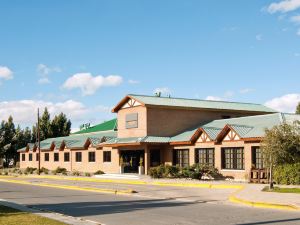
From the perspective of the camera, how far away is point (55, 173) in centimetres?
5103

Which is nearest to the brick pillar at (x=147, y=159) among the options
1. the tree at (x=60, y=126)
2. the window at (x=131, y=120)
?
the window at (x=131, y=120)

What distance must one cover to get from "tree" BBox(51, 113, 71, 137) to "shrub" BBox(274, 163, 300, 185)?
2319 inches

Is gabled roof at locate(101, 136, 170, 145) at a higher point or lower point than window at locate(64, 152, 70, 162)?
higher

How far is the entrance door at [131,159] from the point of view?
4629 cm

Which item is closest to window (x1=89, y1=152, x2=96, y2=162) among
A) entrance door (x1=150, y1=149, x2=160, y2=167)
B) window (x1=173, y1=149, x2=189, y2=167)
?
entrance door (x1=150, y1=149, x2=160, y2=167)

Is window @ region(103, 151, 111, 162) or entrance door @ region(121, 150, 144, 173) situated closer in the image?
entrance door @ region(121, 150, 144, 173)

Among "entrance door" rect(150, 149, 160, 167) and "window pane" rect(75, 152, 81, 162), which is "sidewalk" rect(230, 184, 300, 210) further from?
"window pane" rect(75, 152, 81, 162)

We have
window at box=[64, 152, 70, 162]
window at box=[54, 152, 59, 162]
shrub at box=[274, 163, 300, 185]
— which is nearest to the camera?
shrub at box=[274, 163, 300, 185]

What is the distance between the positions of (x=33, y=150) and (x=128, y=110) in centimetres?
2650

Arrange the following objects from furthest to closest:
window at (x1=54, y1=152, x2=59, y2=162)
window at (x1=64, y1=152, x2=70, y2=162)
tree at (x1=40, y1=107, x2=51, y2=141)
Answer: tree at (x1=40, y1=107, x2=51, y2=141) < window at (x1=54, y1=152, x2=59, y2=162) < window at (x1=64, y1=152, x2=70, y2=162)

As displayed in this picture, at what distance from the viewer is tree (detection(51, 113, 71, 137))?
82625 mm

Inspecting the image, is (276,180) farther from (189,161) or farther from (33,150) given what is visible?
(33,150)

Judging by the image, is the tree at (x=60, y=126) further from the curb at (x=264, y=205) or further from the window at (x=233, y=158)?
the curb at (x=264, y=205)

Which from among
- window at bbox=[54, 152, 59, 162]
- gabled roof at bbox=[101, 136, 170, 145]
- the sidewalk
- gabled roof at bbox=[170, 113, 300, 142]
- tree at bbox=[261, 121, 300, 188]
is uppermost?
gabled roof at bbox=[170, 113, 300, 142]
